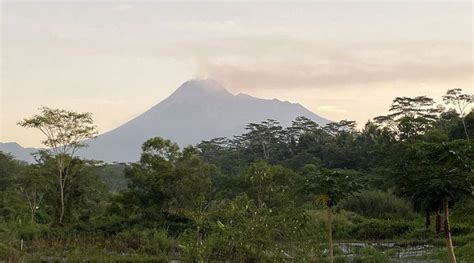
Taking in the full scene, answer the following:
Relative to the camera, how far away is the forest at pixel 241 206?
264 inches

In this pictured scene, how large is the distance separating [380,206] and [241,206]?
1276cm

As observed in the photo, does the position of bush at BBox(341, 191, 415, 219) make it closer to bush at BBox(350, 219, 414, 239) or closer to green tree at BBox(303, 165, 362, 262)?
bush at BBox(350, 219, 414, 239)

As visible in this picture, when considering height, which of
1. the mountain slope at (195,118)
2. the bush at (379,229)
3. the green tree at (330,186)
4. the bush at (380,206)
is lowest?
the bush at (379,229)

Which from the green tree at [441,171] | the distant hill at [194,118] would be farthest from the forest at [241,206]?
the distant hill at [194,118]

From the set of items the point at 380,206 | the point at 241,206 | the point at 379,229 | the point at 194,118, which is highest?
the point at 194,118

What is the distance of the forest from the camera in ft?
22.0

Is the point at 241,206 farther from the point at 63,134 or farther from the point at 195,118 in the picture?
the point at 195,118

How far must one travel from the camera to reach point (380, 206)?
1903 cm

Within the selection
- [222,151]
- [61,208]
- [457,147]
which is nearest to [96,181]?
[61,208]

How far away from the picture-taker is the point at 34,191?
65.0 feet

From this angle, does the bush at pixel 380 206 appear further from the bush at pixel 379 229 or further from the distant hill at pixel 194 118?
the distant hill at pixel 194 118

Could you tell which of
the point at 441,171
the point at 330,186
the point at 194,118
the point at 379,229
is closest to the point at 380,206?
the point at 379,229

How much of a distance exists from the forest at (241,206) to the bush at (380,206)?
0.04 m

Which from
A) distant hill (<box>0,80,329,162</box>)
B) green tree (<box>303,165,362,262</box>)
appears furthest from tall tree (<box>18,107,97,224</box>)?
distant hill (<box>0,80,329,162</box>)
